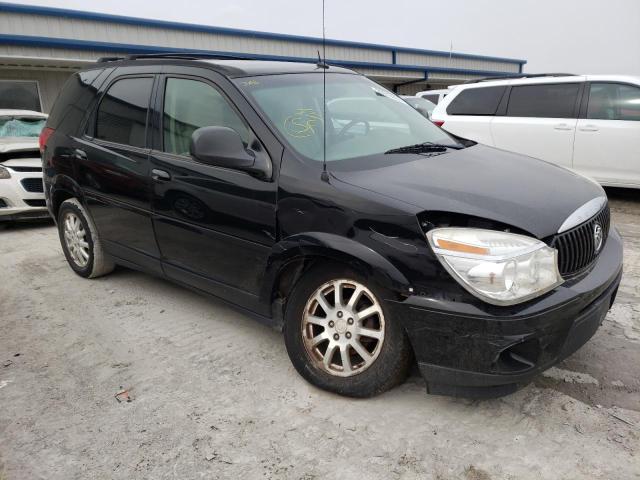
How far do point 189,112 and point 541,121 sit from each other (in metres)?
5.40

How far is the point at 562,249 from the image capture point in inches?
96.3

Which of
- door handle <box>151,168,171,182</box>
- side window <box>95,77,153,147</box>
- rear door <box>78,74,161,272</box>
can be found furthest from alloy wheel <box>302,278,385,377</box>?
side window <box>95,77,153,147</box>

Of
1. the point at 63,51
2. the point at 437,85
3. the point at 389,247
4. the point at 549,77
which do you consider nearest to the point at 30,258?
the point at 389,247

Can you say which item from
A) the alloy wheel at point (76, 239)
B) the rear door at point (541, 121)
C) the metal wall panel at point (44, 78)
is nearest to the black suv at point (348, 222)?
the alloy wheel at point (76, 239)

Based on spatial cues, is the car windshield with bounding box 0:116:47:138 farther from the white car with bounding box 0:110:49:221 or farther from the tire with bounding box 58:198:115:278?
the tire with bounding box 58:198:115:278

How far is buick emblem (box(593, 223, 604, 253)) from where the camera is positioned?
8.98 ft

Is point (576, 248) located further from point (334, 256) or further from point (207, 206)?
point (207, 206)

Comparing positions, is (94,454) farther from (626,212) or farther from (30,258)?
(626,212)

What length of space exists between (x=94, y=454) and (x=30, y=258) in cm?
368

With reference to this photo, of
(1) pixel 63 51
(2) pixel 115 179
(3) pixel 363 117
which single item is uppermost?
(1) pixel 63 51

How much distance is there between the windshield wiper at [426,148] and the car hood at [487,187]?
0.36 ft

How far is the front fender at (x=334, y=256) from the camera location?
2.43 metres

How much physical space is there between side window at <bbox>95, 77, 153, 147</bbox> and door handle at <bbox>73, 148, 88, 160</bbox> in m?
0.19

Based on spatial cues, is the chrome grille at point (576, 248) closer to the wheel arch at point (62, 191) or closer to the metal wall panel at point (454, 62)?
the wheel arch at point (62, 191)
